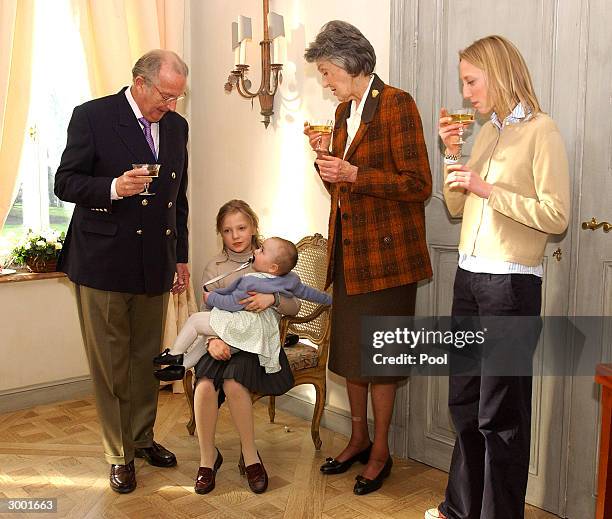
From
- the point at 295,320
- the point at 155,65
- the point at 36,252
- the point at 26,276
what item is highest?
the point at 155,65

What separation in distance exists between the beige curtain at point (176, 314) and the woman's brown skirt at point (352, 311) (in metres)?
1.48

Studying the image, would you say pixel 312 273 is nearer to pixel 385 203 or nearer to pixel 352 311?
pixel 352 311

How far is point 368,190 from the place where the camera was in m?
2.62

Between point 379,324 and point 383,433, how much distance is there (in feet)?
1.55

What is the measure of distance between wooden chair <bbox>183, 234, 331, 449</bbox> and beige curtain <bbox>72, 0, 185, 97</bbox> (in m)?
1.49

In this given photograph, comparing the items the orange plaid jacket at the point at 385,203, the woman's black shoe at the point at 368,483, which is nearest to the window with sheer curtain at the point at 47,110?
the orange plaid jacket at the point at 385,203

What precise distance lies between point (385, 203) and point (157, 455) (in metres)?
1.48

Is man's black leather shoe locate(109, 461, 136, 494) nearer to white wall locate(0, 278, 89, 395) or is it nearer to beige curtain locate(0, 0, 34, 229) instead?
white wall locate(0, 278, 89, 395)

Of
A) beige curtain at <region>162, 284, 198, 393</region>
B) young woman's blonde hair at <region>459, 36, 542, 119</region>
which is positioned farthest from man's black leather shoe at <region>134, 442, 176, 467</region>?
young woman's blonde hair at <region>459, 36, 542, 119</region>

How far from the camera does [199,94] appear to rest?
441cm

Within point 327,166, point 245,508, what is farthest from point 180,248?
point 245,508

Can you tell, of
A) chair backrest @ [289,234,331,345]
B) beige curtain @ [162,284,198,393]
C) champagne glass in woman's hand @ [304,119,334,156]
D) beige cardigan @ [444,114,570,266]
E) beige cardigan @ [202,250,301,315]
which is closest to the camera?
beige cardigan @ [444,114,570,266]

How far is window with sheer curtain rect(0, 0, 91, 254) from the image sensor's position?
4004 mm

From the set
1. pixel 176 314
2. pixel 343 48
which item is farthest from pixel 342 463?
pixel 343 48
